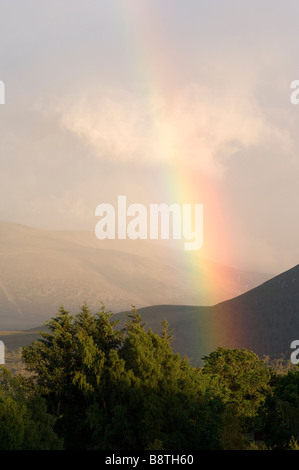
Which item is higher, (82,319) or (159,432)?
(82,319)

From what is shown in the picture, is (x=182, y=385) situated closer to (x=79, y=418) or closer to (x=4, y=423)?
(x=79, y=418)

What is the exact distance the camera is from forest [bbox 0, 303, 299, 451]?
36.4 metres

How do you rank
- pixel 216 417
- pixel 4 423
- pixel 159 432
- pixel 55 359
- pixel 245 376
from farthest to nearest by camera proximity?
pixel 245 376, pixel 55 359, pixel 216 417, pixel 159 432, pixel 4 423

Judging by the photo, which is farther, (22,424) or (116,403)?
(116,403)

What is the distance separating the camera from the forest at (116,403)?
119ft

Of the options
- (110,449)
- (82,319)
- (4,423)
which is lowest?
(110,449)

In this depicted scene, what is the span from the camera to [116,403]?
135 ft

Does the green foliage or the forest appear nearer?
the green foliage

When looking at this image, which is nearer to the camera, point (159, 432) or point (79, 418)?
point (159, 432)

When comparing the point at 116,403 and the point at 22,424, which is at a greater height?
the point at 116,403

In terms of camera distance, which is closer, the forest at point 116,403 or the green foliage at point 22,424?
the green foliage at point 22,424
